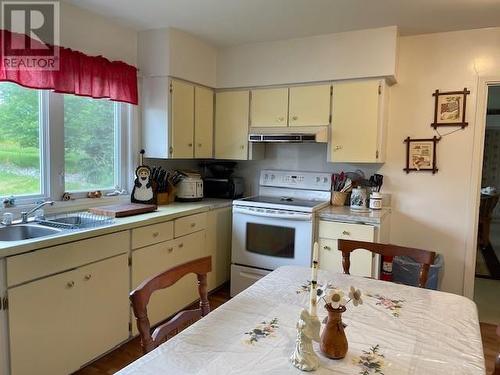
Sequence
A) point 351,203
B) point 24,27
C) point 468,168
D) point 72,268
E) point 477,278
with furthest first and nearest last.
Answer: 1. point 477,278
2. point 351,203
3. point 468,168
4. point 24,27
5. point 72,268

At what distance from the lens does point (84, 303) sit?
2117mm

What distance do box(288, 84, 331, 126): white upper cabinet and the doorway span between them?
1.29m

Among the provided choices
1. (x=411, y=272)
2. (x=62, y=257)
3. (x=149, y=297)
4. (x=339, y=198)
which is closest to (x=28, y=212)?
(x=62, y=257)

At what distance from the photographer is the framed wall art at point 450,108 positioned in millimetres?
2902

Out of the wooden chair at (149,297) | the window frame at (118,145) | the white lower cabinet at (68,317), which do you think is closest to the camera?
the wooden chair at (149,297)

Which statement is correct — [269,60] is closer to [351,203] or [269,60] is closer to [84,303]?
[351,203]

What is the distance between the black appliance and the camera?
3590 mm

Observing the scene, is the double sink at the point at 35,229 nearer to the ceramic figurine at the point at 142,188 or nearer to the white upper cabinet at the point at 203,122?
the ceramic figurine at the point at 142,188

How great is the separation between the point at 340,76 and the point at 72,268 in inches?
92.5

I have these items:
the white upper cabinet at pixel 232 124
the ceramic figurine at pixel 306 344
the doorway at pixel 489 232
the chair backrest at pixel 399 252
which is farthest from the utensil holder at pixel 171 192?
the doorway at pixel 489 232

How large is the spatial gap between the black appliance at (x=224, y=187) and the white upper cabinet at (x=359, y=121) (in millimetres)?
993

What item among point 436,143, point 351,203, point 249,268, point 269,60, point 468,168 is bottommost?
point 249,268

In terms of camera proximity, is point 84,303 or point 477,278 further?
point 477,278

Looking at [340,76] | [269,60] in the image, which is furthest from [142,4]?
[340,76]
